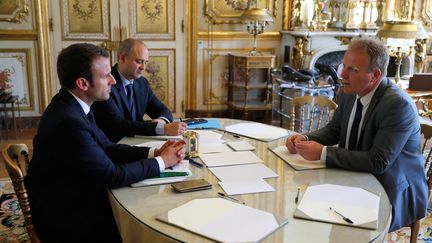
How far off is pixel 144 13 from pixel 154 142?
3.11 m

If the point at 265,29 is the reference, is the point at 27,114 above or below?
below

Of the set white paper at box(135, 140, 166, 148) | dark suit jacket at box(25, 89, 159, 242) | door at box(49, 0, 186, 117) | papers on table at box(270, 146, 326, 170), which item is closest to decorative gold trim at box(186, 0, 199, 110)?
door at box(49, 0, 186, 117)

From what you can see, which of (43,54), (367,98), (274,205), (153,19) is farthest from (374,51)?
(43,54)

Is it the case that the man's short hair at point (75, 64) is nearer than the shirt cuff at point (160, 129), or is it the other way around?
the man's short hair at point (75, 64)

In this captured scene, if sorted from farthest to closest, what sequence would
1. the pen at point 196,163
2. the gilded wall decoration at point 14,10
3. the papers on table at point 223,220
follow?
1. the gilded wall decoration at point 14,10
2. the pen at point 196,163
3. the papers on table at point 223,220

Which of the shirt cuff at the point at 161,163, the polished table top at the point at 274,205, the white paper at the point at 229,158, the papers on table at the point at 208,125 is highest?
the shirt cuff at the point at 161,163

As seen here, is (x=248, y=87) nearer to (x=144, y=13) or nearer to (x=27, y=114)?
(x=144, y=13)

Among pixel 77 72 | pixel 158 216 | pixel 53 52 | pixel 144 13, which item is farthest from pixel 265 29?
pixel 158 216

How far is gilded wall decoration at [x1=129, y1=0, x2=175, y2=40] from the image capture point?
474 centimetres

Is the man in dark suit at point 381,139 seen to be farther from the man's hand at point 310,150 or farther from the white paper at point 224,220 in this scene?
the white paper at point 224,220

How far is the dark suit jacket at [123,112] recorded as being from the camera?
2135mm

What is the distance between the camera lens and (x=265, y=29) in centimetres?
528

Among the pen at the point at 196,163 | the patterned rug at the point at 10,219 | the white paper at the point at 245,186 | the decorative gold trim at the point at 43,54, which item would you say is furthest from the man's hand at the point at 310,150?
the decorative gold trim at the point at 43,54

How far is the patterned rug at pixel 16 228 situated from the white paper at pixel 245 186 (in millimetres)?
1226
